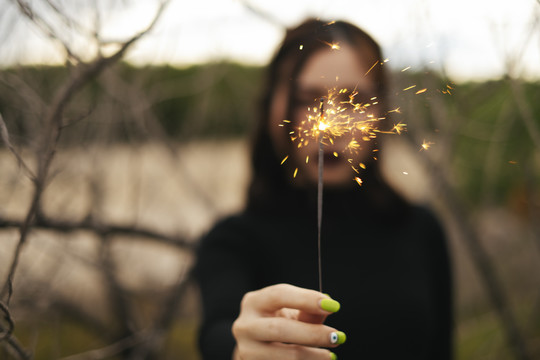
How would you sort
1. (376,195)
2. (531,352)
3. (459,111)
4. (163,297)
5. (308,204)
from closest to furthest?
(308,204)
(376,195)
(459,111)
(531,352)
(163,297)

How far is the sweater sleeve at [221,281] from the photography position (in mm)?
877

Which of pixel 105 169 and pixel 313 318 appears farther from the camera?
pixel 105 169

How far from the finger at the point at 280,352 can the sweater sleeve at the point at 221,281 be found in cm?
29

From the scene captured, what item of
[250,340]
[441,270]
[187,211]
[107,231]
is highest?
[187,211]

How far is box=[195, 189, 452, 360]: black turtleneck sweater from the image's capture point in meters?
0.99

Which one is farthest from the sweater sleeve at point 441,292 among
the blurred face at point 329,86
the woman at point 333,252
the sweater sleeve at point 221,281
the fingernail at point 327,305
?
the fingernail at point 327,305

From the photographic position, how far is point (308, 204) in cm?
111

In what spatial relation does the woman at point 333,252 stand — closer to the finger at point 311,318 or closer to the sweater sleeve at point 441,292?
the sweater sleeve at point 441,292

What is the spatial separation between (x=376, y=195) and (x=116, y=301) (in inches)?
46.3

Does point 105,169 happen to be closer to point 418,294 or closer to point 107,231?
point 107,231

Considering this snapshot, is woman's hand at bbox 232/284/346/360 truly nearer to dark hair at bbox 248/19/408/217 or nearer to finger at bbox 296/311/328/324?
finger at bbox 296/311/328/324

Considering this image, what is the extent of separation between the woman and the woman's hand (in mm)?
226

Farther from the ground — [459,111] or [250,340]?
[459,111]

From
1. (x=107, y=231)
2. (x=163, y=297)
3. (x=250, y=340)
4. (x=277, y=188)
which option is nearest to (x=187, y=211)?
(x=163, y=297)
